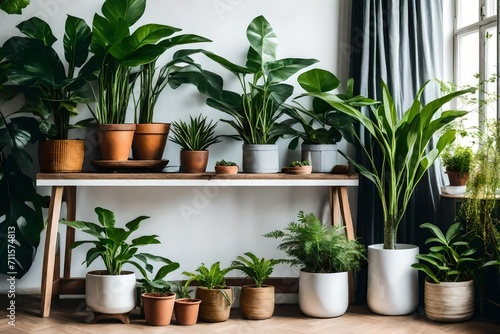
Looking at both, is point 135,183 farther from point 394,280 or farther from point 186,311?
point 394,280

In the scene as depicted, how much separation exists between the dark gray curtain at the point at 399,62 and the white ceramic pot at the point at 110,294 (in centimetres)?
153

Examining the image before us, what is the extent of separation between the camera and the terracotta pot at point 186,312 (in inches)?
152

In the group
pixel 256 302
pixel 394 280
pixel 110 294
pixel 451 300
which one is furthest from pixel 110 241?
pixel 451 300

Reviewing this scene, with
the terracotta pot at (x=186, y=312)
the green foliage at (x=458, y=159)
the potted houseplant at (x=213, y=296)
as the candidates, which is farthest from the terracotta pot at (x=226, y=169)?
the green foliage at (x=458, y=159)

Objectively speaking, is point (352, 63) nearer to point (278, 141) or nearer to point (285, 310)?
point (278, 141)

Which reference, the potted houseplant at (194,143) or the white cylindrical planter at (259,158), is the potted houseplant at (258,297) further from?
the potted houseplant at (194,143)

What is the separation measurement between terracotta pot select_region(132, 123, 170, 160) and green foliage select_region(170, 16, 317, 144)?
1.05ft

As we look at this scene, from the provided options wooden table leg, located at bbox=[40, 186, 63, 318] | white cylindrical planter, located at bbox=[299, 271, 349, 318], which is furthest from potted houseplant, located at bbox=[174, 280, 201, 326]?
wooden table leg, located at bbox=[40, 186, 63, 318]

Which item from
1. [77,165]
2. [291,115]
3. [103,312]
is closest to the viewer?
[103,312]

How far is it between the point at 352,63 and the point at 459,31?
0.75 meters

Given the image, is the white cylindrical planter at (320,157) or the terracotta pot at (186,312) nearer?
the terracotta pot at (186,312)

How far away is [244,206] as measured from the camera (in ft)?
15.2

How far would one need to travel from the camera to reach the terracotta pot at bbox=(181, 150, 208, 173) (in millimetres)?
4211

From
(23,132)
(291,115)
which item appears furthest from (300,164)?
(23,132)
